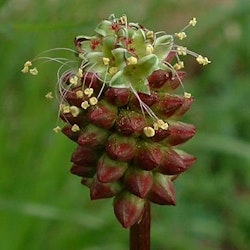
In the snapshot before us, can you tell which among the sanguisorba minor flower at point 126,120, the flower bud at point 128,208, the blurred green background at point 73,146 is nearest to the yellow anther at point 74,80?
the sanguisorba minor flower at point 126,120

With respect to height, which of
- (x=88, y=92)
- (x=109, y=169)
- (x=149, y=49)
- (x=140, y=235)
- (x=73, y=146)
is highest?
(x=73, y=146)

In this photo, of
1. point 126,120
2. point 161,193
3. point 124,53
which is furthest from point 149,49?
point 161,193

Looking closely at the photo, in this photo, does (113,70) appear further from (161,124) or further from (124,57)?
(161,124)

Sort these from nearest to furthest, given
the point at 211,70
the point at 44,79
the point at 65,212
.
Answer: the point at 65,212 < the point at 44,79 < the point at 211,70

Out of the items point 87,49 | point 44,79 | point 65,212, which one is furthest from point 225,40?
point 87,49

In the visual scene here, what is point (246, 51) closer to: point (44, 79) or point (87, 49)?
point (44, 79)

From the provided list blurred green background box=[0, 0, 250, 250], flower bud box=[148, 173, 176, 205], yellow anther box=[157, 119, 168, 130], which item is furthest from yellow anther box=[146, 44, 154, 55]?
blurred green background box=[0, 0, 250, 250]
